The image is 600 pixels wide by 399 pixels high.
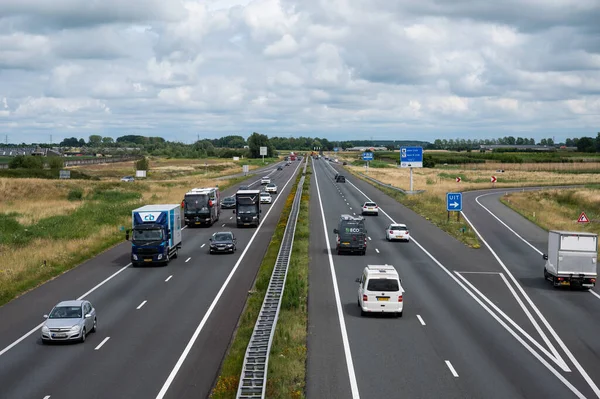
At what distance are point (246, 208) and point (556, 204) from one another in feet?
172

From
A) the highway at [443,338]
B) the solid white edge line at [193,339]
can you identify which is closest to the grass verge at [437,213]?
the highway at [443,338]

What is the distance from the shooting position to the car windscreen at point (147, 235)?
45.6m

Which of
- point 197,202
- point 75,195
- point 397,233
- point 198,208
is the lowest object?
point 75,195

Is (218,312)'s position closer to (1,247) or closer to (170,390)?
(170,390)

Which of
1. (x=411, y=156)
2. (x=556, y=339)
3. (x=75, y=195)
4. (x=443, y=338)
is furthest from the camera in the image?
(x=411, y=156)

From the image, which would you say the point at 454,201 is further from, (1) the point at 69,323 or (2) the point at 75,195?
(2) the point at 75,195

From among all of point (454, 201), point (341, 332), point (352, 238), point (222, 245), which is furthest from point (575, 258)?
point (454, 201)

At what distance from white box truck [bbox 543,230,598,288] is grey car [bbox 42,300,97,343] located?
984 inches

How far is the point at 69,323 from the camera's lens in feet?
89.4

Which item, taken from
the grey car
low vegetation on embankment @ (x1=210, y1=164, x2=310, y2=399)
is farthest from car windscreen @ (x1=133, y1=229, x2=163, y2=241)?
the grey car

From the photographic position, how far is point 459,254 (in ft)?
173

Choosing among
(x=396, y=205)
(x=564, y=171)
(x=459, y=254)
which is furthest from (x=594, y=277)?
(x=564, y=171)

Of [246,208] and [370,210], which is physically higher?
[246,208]

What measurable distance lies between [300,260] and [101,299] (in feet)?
50.0
